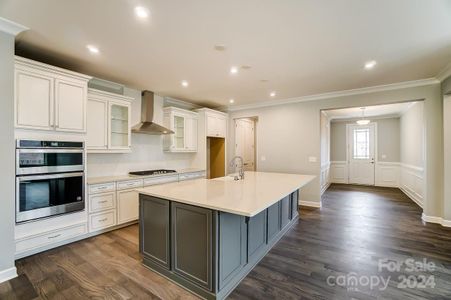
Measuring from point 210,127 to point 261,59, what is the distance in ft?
9.41

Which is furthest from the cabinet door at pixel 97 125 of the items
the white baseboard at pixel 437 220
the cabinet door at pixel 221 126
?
the white baseboard at pixel 437 220

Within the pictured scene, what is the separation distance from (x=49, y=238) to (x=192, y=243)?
7.27 ft

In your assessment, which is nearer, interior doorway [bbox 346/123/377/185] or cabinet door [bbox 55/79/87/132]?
cabinet door [bbox 55/79/87/132]

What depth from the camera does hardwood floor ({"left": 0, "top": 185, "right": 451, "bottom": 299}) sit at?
203 centimetres

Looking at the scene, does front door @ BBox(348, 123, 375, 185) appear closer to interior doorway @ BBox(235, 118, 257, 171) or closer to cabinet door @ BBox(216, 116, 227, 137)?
interior doorway @ BBox(235, 118, 257, 171)

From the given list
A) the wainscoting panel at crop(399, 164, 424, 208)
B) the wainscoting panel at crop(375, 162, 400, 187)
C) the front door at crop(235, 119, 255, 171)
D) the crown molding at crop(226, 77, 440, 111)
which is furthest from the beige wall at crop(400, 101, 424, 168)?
the front door at crop(235, 119, 255, 171)

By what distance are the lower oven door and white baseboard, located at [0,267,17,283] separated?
1.79 feet

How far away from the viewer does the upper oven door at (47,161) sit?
8.25 ft

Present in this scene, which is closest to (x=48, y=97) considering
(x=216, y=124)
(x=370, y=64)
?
(x=216, y=124)

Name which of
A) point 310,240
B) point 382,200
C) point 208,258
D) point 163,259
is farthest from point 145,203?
point 382,200

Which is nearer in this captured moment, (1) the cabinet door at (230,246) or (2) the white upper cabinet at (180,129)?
(1) the cabinet door at (230,246)

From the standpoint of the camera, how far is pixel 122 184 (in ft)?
12.1

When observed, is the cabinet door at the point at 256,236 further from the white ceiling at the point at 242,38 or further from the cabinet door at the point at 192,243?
the white ceiling at the point at 242,38

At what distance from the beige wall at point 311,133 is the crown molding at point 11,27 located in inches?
186
